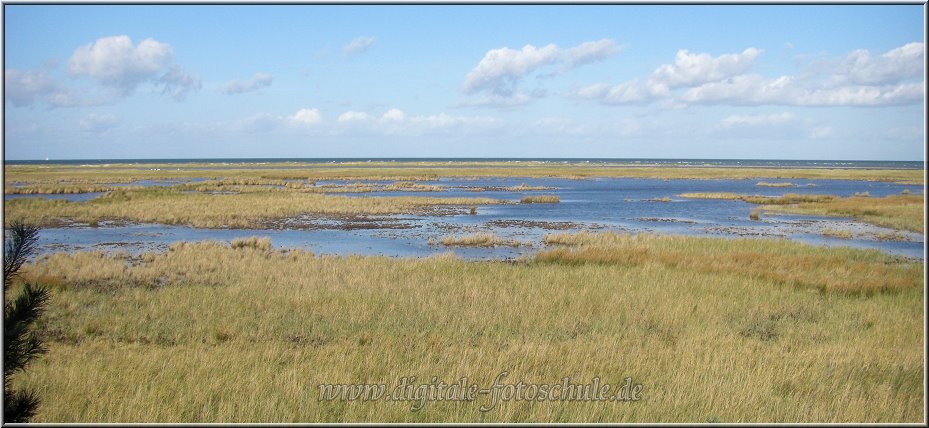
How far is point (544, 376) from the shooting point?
998cm

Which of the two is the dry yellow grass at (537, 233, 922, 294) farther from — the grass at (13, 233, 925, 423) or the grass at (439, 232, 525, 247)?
the grass at (439, 232, 525, 247)

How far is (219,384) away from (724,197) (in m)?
65.8

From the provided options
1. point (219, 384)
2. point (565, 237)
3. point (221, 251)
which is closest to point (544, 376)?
point (219, 384)

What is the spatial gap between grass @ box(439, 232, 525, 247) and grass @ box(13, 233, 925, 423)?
8.33 m

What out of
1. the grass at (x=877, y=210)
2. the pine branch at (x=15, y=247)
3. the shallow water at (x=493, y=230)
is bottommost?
the shallow water at (x=493, y=230)

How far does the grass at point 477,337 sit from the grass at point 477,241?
8330 millimetres

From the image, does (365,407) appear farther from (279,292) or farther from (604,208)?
(604,208)

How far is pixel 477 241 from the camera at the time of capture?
104 feet

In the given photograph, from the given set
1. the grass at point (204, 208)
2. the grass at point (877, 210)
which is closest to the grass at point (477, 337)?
the grass at point (204, 208)

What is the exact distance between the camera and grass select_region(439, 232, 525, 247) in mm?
31453

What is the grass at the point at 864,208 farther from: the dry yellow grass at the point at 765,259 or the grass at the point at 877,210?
the dry yellow grass at the point at 765,259

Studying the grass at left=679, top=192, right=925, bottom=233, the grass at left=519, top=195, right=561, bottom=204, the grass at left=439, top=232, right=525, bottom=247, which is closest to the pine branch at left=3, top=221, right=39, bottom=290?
the grass at left=439, top=232, right=525, bottom=247

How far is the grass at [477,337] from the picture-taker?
8797mm

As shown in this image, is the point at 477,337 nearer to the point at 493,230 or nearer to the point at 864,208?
the point at 493,230
